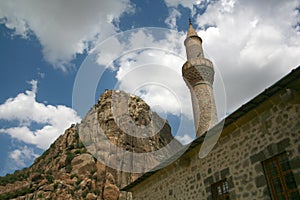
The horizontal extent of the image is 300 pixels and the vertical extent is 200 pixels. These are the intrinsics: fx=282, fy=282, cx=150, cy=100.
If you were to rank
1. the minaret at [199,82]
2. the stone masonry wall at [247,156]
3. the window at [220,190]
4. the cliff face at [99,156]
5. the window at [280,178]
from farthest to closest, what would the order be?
the cliff face at [99,156], the minaret at [199,82], the window at [220,190], the stone masonry wall at [247,156], the window at [280,178]

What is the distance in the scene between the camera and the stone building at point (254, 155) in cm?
553

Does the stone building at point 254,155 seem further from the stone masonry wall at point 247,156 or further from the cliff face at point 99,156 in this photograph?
the cliff face at point 99,156

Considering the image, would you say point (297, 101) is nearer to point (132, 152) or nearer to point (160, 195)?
point (160, 195)

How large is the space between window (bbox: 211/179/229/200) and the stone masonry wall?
12 cm

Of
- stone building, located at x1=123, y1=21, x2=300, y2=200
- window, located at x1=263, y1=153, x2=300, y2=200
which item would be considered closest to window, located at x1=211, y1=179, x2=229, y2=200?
stone building, located at x1=123, y1=21, x2=300, y2=200

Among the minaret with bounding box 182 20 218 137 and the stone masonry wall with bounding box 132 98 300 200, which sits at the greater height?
the minaret with bounding box 182 20 218 137

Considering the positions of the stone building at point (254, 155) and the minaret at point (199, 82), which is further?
the minaret at point (199, 82)

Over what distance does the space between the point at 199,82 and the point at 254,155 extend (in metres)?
11.1

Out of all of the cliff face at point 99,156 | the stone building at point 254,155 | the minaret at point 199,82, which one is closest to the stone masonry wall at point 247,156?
the stone building at point 254,155

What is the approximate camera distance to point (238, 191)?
652 cm

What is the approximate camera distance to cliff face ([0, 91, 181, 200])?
2988 cm

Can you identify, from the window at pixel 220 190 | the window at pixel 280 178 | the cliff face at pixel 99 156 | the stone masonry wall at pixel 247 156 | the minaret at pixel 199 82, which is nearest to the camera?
the window at pixel 280 178

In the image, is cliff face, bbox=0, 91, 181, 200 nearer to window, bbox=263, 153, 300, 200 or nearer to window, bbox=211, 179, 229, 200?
window, bbox=211, 179, 229, 200

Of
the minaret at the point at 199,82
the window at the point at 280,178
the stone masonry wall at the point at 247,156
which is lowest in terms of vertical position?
the window at the point at 280,178
